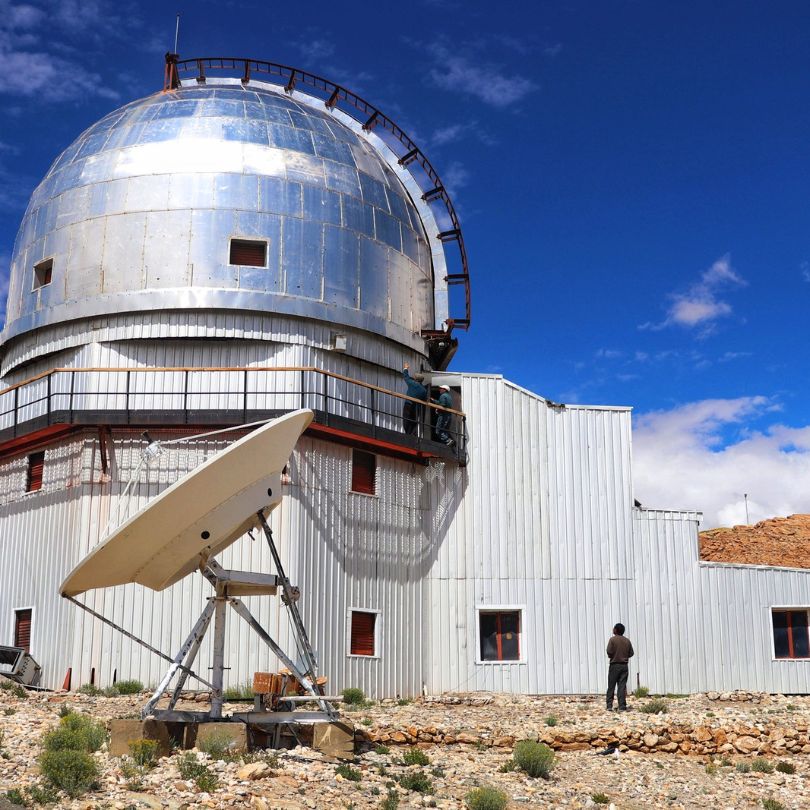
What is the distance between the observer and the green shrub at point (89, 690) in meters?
21.9

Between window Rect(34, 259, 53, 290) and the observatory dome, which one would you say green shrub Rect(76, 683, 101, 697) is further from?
window Rect(34, 259, 53, 290)

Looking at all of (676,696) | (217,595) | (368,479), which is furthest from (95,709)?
(676,696)

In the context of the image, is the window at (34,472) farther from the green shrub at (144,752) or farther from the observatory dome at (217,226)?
the green shrub at (144,752)

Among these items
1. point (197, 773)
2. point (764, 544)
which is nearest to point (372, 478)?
point (197, 773)

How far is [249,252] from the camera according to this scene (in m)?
26.1

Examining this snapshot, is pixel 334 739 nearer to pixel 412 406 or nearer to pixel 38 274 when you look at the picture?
pixel 412 406

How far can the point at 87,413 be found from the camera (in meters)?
23.7

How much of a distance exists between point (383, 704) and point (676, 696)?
273 inches

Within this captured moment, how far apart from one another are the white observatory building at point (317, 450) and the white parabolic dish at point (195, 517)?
706 centimetres

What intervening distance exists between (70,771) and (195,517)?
365 cm

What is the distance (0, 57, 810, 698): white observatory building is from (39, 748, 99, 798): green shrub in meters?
8.63

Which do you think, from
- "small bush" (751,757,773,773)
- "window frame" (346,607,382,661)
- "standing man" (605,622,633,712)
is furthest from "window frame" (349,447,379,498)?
"small bush" (751,757,773,773)

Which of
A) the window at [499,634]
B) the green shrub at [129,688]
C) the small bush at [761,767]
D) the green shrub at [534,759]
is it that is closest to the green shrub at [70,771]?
the green shrub at [534,759]

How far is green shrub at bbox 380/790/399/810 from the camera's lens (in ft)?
47.7
